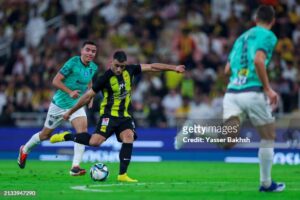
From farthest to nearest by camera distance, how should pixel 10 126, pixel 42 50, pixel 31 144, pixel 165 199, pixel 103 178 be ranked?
pixel 42 50 → pixel 10 126 → pixel 31 144 → pixel 103 178 → pixel 165 199

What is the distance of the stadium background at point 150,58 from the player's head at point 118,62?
9.24 m

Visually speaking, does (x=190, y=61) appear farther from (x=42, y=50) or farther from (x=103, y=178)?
(x=103, y=178)

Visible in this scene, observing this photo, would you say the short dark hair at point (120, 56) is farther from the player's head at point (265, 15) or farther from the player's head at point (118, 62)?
the player's head at point (265, 15)

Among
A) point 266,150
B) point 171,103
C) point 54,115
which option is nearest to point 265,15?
point 266,150

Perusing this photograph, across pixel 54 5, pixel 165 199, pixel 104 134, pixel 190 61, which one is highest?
pixel 54 5

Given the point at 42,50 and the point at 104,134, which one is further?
the point at 42,50

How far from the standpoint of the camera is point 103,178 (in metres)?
14.5

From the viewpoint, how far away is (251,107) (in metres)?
11.8

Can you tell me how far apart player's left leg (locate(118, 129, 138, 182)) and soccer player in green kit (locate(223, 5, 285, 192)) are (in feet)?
9.35

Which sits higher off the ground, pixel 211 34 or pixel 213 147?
pixel 211 34

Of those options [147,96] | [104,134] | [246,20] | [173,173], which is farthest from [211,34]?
[104,134]

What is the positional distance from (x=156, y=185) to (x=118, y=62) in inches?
89.0

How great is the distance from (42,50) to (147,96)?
15.5 feet

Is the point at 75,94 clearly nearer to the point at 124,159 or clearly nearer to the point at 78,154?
the point at 78,154
